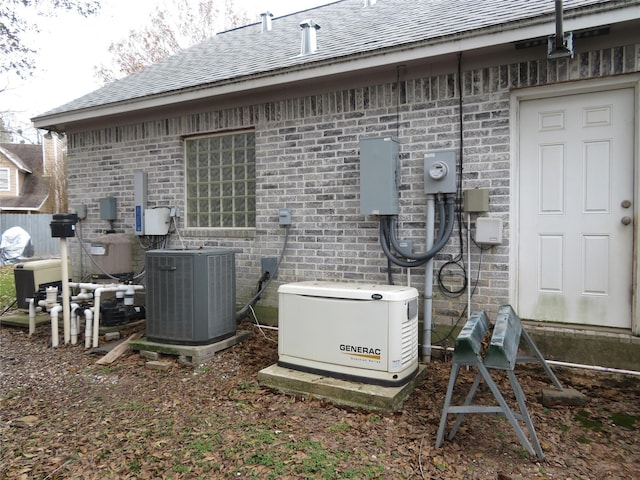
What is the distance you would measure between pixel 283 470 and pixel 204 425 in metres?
0.90

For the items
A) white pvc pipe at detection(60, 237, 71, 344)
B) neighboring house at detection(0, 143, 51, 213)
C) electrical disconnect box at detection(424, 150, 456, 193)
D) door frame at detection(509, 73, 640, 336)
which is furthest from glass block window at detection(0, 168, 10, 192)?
door frame at detection(509, 73, 640, 336)

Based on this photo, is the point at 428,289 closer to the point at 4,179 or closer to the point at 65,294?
the point at 65,294

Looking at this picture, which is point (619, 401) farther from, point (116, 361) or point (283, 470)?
point (116, 361)

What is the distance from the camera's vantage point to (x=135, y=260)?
7.03 metres

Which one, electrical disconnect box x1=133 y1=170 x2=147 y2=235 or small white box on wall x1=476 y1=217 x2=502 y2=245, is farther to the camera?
electrical disconnect box x1=133 y1=170 x2=147 y2=235

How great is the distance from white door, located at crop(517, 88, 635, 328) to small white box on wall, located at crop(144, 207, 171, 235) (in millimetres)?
4537

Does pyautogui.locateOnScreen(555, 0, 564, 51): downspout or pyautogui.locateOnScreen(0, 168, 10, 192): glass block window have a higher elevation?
pyautogui.locateOnScreen(0, 168, 10, 192): glass block window

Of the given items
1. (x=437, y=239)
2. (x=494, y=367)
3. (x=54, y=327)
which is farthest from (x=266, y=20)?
(x=494, y=367)

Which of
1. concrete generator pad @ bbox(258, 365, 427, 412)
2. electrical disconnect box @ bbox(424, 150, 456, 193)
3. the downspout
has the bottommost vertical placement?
concrete generator pad @ bbox(258, 365, 427, 412)

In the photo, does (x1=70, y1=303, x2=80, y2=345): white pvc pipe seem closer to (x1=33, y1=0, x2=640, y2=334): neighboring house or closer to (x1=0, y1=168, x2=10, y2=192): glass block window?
(x1=33, y1=0, x2=640, y2=334): neighboring house

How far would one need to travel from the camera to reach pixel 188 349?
15.8 feet

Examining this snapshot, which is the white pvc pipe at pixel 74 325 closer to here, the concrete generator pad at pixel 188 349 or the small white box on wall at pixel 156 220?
the concrete generator pad at pixel 188 349

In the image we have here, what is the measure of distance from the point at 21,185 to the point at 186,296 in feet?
92.7

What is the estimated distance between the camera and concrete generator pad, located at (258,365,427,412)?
143 inches
